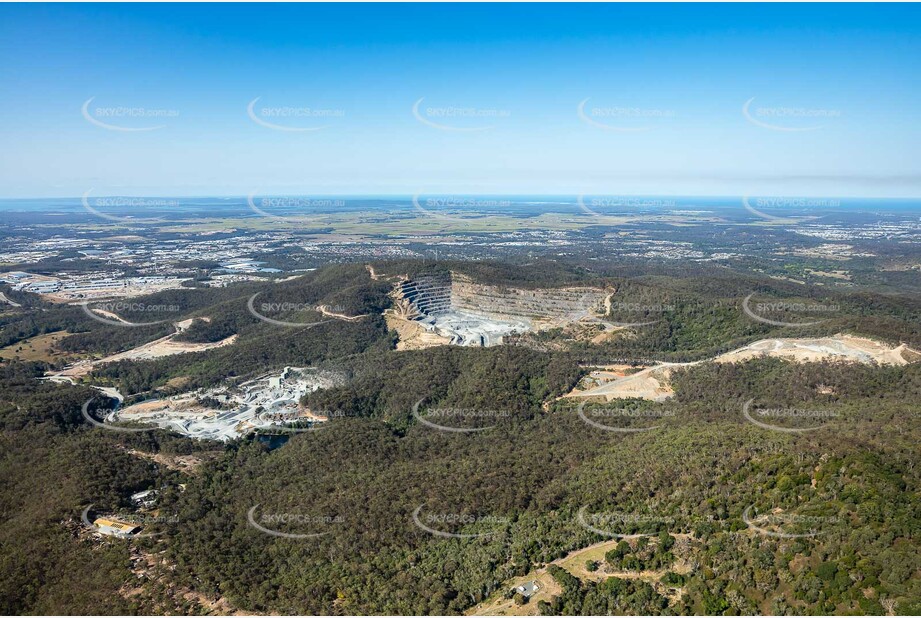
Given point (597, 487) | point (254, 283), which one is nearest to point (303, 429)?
point (597, 487)

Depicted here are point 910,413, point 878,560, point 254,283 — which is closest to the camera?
point 878,560

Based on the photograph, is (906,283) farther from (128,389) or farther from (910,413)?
(128,389)

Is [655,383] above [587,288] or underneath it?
underneath

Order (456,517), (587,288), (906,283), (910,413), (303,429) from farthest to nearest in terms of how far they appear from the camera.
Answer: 1. (906,283)
2. (587,288)
3. (303,429)
4. (910,413)
5. (456,517)

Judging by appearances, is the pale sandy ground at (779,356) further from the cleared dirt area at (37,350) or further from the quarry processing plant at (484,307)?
the cleared dirt area at (37,350)

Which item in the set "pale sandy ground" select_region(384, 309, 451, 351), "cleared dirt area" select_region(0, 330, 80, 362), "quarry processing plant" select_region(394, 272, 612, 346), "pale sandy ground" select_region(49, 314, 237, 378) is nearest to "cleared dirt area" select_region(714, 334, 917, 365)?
"quarry processing plant" select_region(394, 272, 612, 346)

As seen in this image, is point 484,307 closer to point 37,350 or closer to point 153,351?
point 153,351

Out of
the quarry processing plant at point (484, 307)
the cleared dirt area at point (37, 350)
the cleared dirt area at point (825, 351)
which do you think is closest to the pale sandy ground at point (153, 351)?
the cleared dirt area at point (37, 350)
